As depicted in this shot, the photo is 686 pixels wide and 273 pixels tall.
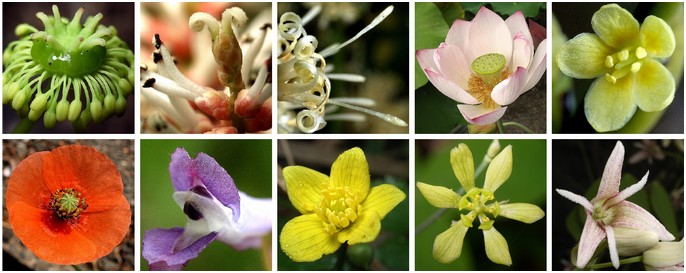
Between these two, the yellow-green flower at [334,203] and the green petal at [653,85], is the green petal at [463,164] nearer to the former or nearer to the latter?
the yellow-green flower at [334,203]

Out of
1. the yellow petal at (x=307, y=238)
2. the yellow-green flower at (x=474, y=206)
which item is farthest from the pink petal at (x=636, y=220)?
the yellow petal at (x=307, y=238)

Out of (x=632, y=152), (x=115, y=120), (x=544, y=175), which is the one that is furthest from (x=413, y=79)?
(x=115, y=120)

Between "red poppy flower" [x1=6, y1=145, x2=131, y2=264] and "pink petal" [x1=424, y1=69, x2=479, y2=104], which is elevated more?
"pink petal" [x1=424, y1=69, x2=479, y2=104]

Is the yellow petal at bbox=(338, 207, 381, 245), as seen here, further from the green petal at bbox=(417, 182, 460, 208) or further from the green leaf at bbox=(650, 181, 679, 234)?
the green leaf at bbox=(650, 181, 679, 234)

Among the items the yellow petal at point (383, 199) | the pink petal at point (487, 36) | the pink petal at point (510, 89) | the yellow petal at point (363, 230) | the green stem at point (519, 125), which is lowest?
the yellow petal at point (363, 230)

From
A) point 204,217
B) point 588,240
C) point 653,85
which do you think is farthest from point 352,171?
point 653,85

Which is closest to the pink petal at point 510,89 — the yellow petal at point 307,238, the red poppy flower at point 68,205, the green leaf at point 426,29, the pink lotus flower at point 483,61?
the pink lotus flower at point 483,61

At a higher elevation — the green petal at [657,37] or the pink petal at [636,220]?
the green petal at [657,37]

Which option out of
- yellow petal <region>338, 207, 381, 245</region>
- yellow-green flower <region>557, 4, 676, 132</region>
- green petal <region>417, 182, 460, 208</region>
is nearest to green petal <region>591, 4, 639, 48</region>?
yellow-green flower <region>557, 4, 676, 132</region>
